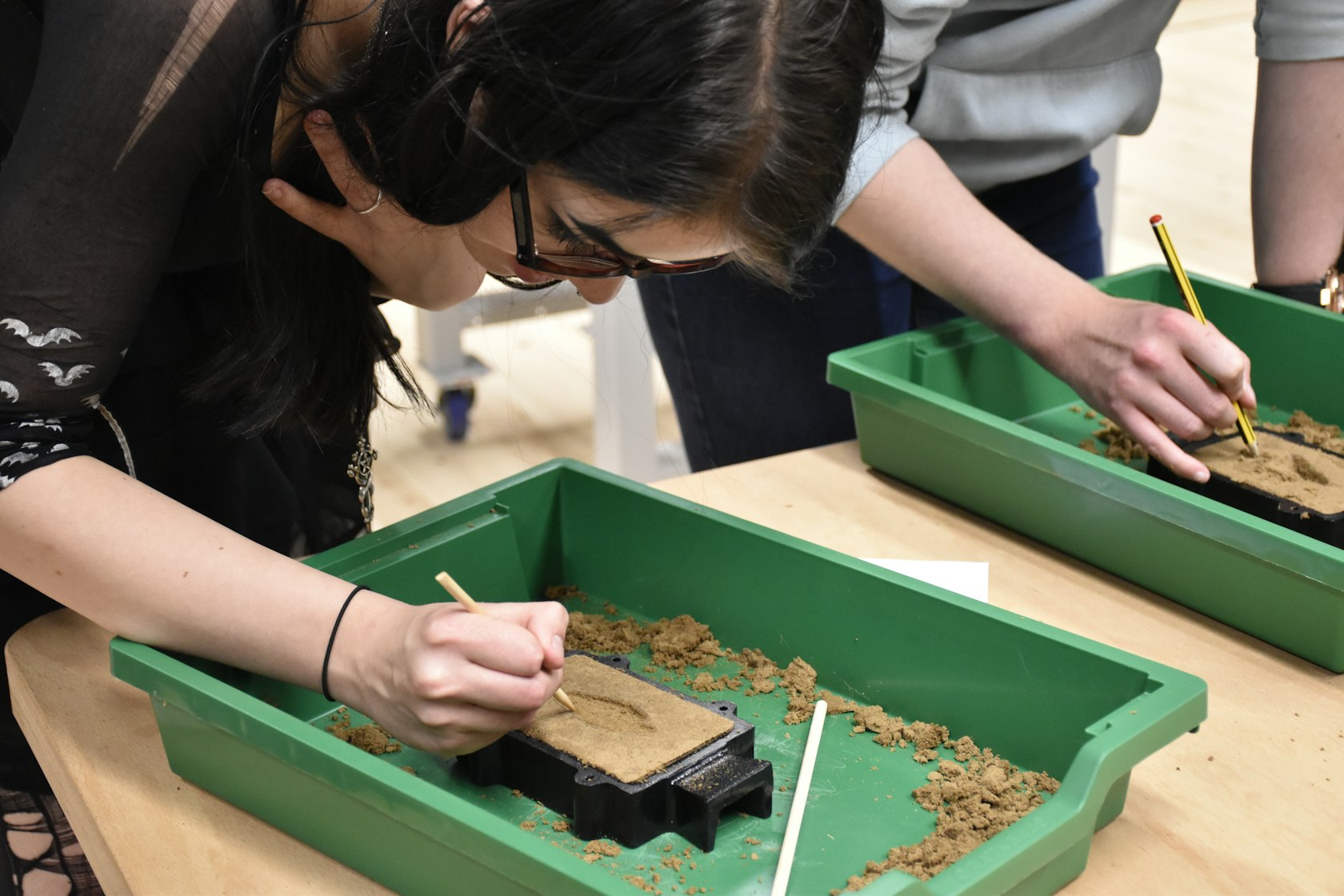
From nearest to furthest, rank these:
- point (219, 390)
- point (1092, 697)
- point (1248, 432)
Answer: point (1092, 697) < point (219, 390) < point (1248, 432)

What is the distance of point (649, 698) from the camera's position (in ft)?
2.75

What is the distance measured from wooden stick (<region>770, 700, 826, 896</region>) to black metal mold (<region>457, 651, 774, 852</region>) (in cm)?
2

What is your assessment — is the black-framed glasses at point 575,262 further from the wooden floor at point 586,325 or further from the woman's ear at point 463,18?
the wooden floor at point 586,325

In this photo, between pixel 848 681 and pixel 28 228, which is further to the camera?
pixel 848 681

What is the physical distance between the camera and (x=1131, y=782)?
0.81 metres

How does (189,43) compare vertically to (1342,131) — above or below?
above

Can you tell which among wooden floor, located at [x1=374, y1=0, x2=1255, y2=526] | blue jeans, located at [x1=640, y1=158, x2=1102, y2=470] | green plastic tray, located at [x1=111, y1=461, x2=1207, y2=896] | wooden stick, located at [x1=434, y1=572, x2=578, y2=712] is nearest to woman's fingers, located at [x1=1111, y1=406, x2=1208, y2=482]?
green plastic tray, located at [x1=111, y1=461, x2=1207, y2=896]

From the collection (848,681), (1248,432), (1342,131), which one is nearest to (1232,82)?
(1342,131)

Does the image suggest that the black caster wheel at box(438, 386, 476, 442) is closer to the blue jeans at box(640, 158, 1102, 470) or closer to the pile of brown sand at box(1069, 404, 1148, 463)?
the blue jeans at box(640, 158, 1102, 470)

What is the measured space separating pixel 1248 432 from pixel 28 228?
0.88 meters

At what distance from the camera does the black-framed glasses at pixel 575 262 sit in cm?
75

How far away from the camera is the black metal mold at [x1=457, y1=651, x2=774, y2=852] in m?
0.76

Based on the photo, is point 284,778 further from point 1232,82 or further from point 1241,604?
point 1232,82

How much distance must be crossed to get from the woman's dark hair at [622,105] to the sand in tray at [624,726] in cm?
28
